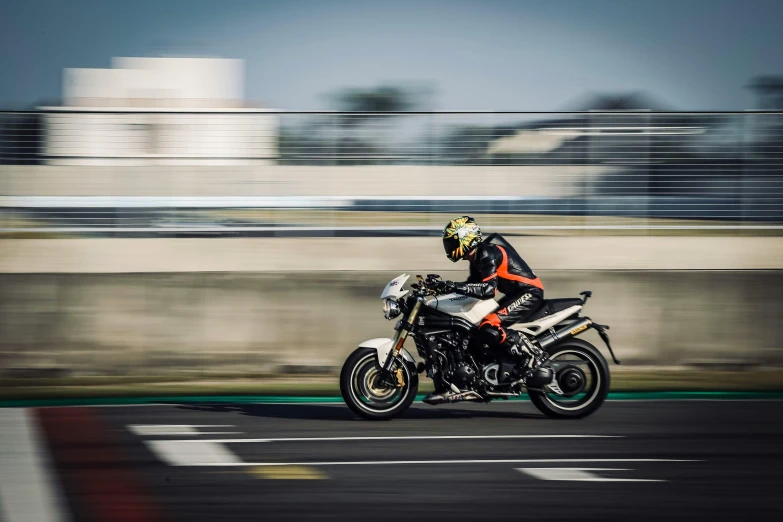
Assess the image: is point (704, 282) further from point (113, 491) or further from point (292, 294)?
point (113, 491)

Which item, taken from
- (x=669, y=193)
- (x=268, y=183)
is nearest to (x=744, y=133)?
(x=669, y=193)

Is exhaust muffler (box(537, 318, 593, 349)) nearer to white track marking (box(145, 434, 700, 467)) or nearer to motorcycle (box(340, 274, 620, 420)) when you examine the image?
motorcycle (box(340, 274, 620, 420))

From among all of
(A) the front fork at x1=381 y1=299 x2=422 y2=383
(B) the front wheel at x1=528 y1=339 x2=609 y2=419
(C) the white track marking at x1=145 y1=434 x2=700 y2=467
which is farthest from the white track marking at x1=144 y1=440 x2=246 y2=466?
(B) the front wheel at x1=528 y1=339 x2=609 y2=419

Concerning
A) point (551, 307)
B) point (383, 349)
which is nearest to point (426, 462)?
point (383, 349)

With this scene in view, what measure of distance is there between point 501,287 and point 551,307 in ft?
1.65

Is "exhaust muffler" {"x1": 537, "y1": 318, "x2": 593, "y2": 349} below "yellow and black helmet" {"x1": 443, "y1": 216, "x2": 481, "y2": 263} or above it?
below

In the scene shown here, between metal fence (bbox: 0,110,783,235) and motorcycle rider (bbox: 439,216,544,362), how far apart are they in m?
3.12

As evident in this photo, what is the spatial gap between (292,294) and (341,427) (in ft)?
12.7

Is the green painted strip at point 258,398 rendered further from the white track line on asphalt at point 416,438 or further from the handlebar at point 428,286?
the white track line on asphalt at point 416,438

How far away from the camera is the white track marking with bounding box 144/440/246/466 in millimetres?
7875

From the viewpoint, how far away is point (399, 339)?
9914 millimetres

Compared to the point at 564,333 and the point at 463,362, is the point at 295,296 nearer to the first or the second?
the point at 463,362

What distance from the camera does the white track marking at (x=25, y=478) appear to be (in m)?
6.27

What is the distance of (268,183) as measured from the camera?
13383mm
